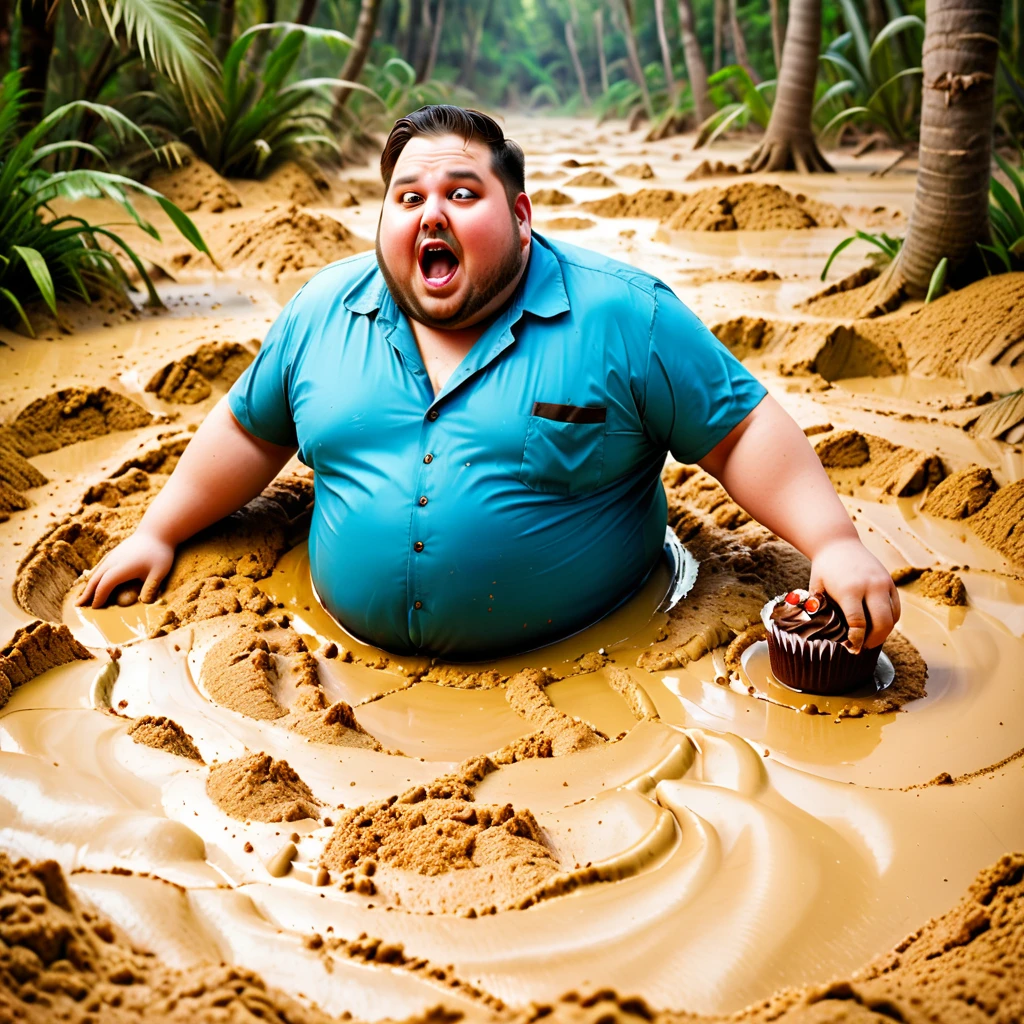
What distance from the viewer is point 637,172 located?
9367mm

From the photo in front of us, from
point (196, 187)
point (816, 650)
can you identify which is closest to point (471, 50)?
point (196, 187)

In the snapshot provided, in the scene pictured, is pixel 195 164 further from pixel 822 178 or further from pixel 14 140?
pixel 822 178

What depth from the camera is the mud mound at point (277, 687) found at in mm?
2266

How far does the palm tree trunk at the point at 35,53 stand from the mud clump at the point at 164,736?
14.3ft

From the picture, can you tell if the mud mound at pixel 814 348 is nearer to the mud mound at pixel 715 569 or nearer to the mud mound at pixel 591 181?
the mud mound at pixel 715 569

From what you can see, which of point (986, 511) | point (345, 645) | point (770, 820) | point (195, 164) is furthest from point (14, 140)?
point (770, 820)

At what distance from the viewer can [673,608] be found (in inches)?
109

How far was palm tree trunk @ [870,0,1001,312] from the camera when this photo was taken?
4.24m

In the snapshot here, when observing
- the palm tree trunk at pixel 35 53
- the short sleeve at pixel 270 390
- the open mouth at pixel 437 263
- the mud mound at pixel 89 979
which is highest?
the palm tree trunk at pixel 35 53

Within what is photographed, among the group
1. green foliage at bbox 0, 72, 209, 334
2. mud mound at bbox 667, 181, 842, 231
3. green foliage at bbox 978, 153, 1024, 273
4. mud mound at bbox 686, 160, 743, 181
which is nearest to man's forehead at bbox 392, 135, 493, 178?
green foliage at bbox 0, 72, 209, 334

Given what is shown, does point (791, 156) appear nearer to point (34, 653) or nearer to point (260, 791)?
point (34, 653)

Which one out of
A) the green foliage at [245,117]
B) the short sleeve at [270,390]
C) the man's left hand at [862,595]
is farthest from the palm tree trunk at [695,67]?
the man's left hand at [862,595]

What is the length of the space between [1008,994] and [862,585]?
1.11 metres

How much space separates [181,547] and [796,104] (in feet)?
21.5
